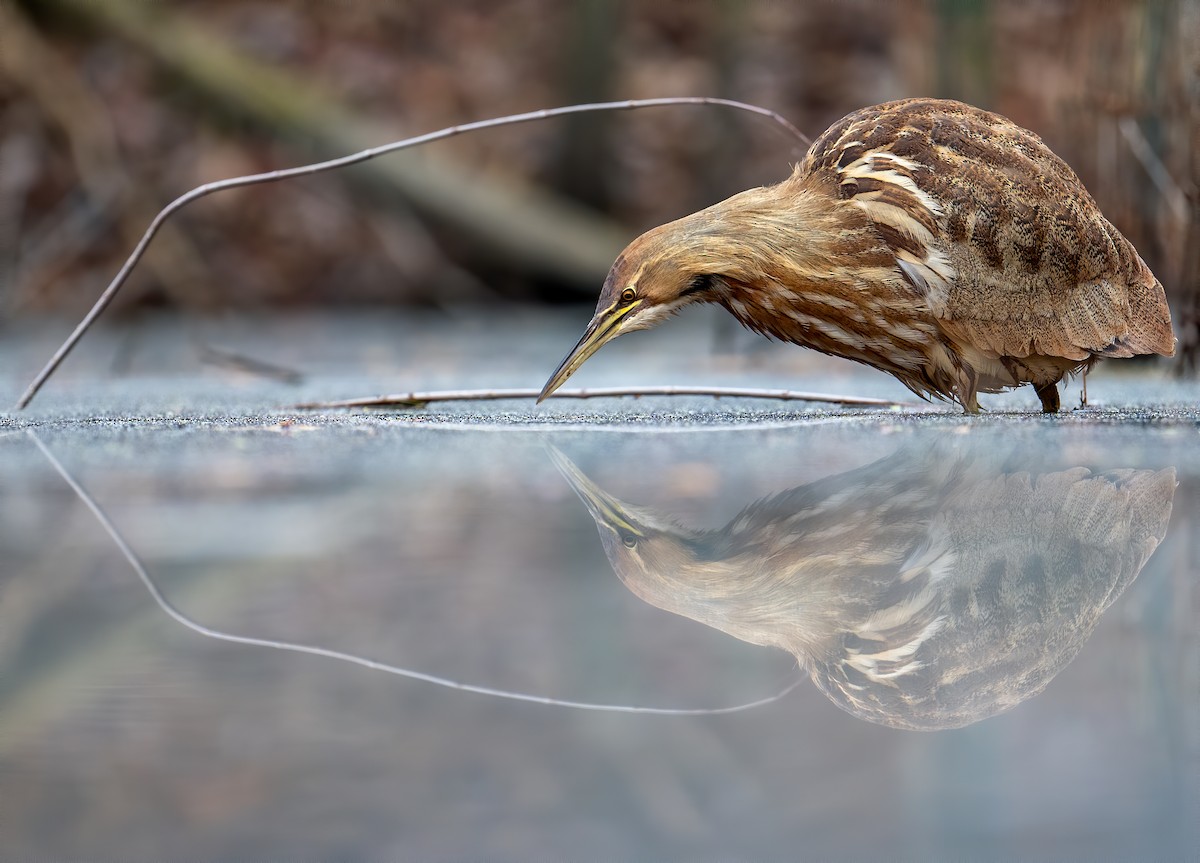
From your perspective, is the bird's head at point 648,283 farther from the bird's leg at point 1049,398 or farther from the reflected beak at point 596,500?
the bird's leg at point 1049,398

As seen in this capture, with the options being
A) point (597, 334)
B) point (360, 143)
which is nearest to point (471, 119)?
point (360, 143)

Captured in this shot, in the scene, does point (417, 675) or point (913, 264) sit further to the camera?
point (913, 264)

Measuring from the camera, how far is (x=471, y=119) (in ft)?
25.9

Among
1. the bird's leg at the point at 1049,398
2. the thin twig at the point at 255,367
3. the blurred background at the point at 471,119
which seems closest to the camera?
Result: the bird's leg at the point at 1049,398

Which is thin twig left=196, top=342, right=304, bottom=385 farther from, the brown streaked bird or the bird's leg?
the bird's leg

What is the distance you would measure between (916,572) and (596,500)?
1.78 feet

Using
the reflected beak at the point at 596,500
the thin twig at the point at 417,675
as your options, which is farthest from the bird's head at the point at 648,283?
the thin twig at the point at 417,675

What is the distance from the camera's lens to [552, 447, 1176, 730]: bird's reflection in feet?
3.65

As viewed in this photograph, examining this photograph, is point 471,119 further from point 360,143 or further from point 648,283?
point 648,283

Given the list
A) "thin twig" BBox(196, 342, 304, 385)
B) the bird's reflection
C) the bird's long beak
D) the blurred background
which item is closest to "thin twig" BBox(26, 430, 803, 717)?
the bird's reflection

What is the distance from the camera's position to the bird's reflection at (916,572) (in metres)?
1.11

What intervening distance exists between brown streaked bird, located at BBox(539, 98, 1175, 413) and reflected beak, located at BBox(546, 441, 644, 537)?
1.83 feet

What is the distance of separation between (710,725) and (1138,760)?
0.29 meters

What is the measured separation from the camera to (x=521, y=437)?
2359 mm
